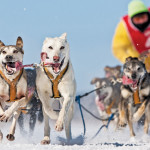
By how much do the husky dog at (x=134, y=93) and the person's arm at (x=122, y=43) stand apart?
3.56 feet

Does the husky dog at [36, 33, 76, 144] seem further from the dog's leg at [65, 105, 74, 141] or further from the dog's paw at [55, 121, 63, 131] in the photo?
the dog's leg at [65, 105, 74, 141]

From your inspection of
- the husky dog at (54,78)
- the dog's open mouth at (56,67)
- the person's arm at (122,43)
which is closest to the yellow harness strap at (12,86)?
the husky dog at (54,78)

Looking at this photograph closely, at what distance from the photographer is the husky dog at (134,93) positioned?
662cm

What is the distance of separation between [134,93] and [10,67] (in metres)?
2.14

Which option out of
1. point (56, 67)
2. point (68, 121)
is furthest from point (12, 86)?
point (68, 121)

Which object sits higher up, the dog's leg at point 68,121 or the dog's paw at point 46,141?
the dog's leg at point 68,121

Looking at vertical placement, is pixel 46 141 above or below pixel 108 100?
below

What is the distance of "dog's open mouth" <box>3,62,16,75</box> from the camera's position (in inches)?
198

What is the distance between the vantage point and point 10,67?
5.07 metres

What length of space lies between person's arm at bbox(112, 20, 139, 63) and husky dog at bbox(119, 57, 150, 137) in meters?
1.09

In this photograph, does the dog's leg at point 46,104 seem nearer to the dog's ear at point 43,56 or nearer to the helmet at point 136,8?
the dog's ear at point 43,56

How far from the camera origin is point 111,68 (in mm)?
11141

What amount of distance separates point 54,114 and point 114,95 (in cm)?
543

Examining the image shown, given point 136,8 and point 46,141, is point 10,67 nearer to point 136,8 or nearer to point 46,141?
point 46,141
